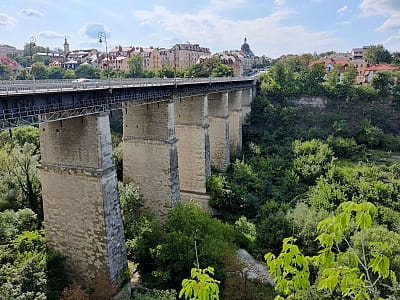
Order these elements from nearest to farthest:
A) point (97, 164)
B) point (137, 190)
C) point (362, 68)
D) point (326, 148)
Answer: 1. point (97, 164)
2. point (137, 190)
3. point (326, 148)
4. point (362, 68)

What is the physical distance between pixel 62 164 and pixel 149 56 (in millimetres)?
74115

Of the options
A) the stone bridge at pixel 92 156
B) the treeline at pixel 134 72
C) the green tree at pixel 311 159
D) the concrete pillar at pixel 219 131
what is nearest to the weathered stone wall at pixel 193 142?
the stone bridge at pixel 92 156

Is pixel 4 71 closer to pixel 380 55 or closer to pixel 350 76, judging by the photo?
pixel 350 76

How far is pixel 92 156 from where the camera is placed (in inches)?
623

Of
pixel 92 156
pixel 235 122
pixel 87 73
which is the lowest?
pixel 235 122

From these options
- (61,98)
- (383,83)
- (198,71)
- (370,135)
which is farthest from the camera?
(198,71)

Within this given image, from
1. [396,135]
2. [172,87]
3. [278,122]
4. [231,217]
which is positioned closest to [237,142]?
[278,122]

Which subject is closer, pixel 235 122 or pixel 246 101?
pixel 235 122

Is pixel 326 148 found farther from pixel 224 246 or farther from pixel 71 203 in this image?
pixel 71 203

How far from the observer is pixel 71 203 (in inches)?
651

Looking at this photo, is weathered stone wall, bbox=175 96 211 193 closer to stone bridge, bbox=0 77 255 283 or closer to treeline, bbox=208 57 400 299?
treeline, bbox=208 57 400 299

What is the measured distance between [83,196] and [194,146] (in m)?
14.4

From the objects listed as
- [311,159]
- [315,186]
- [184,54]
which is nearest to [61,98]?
[315,186]

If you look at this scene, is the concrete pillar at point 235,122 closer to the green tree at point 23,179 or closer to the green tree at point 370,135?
the green tree at point 370,135
